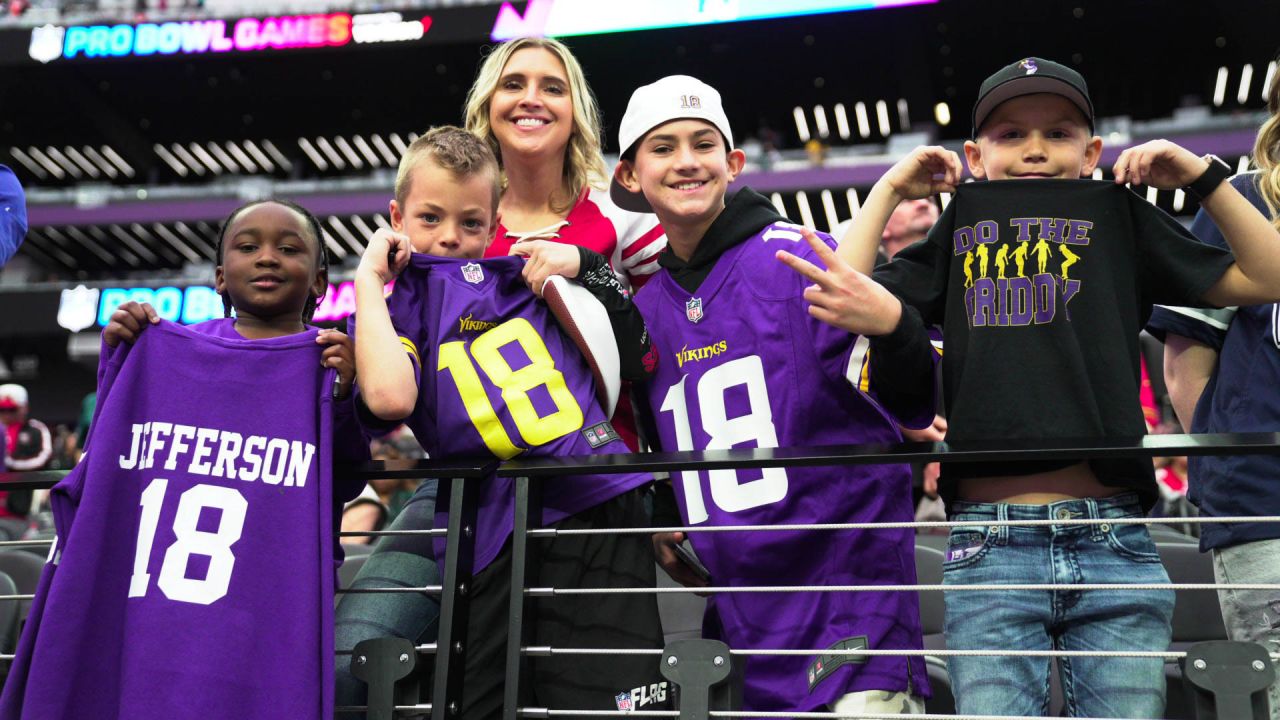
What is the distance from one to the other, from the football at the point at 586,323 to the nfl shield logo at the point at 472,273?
0.15 meters

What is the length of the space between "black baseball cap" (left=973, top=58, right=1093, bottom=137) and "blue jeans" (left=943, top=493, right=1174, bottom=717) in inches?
28.7

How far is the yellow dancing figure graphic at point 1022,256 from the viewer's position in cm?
200

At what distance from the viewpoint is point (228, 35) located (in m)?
18.9

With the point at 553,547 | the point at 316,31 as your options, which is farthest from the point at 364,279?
the point at 316,31

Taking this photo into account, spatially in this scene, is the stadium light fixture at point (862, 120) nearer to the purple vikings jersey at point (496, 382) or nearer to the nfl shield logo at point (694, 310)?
the nfl shield logo at point (694, 310)

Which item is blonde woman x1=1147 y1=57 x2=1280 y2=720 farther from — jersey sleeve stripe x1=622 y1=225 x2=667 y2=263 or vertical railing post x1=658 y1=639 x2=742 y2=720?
jersey sleeve stripe x1=622 y1=225 x2=667 y2=263

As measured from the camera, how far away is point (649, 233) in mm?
2740

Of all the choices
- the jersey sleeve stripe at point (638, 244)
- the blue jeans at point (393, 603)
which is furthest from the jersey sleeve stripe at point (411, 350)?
the jersey sleeve stripe at point (638, 244)

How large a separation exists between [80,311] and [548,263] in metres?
20.5

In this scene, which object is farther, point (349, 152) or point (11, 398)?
point (349, 152)

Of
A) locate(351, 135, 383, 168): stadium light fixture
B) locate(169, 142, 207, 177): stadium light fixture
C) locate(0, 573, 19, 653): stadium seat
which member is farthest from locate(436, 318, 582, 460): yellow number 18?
locate(169, 142, 207, 177): stadium light fixture

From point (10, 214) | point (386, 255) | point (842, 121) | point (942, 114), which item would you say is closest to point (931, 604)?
point (386, 255)

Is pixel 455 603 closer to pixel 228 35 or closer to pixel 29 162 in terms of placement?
pixel 228 35

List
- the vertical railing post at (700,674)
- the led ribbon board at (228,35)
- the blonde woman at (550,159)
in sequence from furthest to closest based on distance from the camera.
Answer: the led ribbon board at (228,35)
the blonde woman at (550,159)
the vertical railing post at (700,674)
